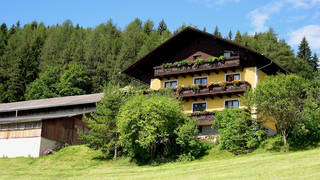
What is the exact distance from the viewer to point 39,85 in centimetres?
8631

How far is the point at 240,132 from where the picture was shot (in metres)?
35.5

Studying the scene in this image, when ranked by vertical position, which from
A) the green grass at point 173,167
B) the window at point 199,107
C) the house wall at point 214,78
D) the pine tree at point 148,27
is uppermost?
the pine tree at point 148,27

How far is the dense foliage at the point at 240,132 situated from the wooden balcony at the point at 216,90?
4815mm

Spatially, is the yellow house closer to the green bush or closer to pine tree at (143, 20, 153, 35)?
the green bush

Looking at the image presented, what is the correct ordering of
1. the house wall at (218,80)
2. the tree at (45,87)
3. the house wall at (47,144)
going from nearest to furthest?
the house wall at (47,144) → the house wall at (218,80) → the tree at (45,87)

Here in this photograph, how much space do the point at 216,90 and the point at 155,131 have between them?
32.1 feet

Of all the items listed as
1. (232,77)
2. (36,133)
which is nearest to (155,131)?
(232,77)

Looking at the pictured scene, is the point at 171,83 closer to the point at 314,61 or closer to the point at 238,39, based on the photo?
the point at 314,61

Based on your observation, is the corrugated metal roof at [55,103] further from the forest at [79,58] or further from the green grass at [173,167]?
the forest at [79,58]

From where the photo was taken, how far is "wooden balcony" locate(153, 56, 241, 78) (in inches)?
1674

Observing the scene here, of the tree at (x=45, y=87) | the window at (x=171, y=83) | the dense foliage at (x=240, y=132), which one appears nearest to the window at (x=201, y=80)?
the window at (x=171, y=83)

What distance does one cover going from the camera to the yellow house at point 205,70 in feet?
139

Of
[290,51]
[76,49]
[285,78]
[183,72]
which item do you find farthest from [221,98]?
[76,49]

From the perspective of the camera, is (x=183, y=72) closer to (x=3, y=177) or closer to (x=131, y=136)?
(x=131, y=136)
